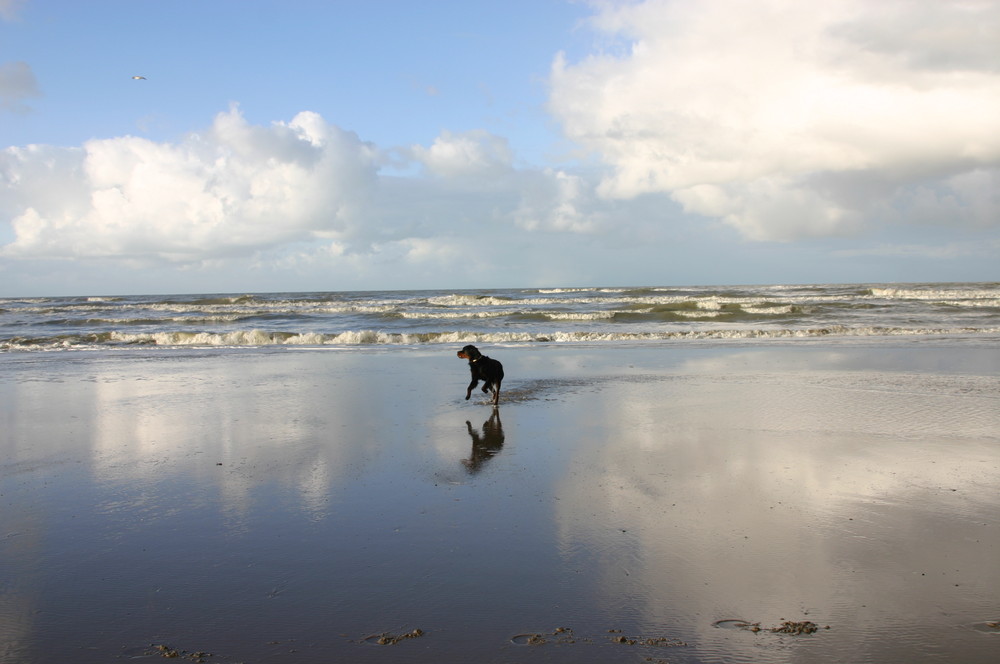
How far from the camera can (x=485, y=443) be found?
712 centimetres

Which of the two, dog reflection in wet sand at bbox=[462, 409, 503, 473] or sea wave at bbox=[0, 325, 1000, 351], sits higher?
sea wave at bbox=[0, 325, 1000, 351]

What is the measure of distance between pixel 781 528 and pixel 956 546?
0.97m

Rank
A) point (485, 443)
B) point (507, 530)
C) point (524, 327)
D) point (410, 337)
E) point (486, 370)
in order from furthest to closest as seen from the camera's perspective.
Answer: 1. point (524, 327)
2. point (410, 337)
3. point (486, 370)
4. point (485, 443)
5. point (507, 530)

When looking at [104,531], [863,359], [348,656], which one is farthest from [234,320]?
[348,656]

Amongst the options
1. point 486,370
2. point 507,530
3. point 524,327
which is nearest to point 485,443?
point 486,370

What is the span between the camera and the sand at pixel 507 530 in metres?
3.21

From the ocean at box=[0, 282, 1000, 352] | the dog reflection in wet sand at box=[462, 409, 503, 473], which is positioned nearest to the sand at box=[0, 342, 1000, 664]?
the dog reflection in wet sand at box=[462, 409, 503, 473]

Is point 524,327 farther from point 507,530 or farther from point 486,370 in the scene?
point 507,530

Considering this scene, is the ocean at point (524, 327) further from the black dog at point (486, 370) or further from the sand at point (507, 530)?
the sand at point (507, 530)

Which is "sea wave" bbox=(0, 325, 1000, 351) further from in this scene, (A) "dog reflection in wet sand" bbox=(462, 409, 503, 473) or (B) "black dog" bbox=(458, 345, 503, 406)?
(A) "dog reflection in wet sand" bbox=(462, 409, 503, 473)

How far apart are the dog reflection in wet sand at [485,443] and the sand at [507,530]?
0.04 meters

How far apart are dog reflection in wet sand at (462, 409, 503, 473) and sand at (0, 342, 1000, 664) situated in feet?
0.15

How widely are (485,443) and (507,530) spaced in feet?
8.62

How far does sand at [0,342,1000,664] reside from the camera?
10.5ft
